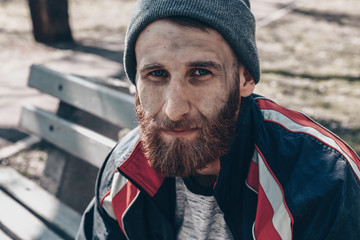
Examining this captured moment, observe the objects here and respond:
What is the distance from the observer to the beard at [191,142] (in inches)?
75.7

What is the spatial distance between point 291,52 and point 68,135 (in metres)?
5.74

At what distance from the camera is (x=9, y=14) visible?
404 inches

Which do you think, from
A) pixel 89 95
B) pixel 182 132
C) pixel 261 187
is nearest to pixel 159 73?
pixel 182 132

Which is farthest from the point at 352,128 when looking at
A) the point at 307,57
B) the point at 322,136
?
the point at 322,136

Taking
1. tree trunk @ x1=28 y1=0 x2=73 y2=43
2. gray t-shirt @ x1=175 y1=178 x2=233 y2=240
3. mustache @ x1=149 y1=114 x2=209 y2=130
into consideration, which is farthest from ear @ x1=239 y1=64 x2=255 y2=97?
tree trunk @ x1=28 y1=0 x2=73 y2=43

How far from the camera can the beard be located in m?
1.92

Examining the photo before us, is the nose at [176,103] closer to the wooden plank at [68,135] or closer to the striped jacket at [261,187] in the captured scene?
the striped jacket at [261,187]

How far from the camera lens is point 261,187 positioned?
1.80m

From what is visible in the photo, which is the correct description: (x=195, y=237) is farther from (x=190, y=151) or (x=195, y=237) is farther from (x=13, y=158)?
(x=13, y=158)

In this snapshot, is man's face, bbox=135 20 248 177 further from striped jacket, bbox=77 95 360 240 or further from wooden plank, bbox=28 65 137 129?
wooden plank, bbox=28 65 137 129

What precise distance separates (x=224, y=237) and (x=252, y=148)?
46cm

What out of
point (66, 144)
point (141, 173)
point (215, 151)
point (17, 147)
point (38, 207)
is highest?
point (215, 151)

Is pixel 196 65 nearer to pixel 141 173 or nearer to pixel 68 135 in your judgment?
pixel 141 173

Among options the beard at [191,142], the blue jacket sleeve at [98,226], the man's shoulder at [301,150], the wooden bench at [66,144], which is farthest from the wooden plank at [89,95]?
the man's shoulder at [301,150]
